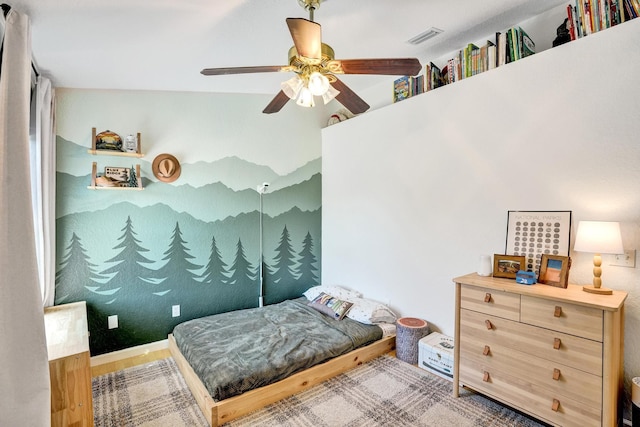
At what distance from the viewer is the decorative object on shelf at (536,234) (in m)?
2.13

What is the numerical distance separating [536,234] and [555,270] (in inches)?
11.9

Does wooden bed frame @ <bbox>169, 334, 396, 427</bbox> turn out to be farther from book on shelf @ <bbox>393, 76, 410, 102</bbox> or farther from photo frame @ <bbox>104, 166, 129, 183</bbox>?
book on shelf @ <bbox>393, 76, 410, 102</bbox>

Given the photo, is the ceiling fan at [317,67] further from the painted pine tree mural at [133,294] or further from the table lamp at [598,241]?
the painted pine tree mural at [133,294]

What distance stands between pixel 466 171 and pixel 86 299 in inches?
138

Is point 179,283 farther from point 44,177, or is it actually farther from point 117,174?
point 44,177

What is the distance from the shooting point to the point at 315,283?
13.7 feet

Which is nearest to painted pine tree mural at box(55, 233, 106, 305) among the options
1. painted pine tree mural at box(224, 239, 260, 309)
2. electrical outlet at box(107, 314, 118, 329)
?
electrical outlet at box(107, 314, 118, 329)

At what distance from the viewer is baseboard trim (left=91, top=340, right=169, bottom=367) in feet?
9.46

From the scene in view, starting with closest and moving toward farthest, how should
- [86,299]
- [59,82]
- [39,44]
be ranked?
[39,44] < [59,82] < [86,299]

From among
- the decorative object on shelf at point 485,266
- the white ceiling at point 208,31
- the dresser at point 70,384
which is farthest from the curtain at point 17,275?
the decorative object on shelf at point 485,266

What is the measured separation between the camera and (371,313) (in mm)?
3074

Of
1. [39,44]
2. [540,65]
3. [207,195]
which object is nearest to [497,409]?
[540,65]

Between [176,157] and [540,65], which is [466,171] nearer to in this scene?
[540,65]

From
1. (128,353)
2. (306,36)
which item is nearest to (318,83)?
(306,36)
